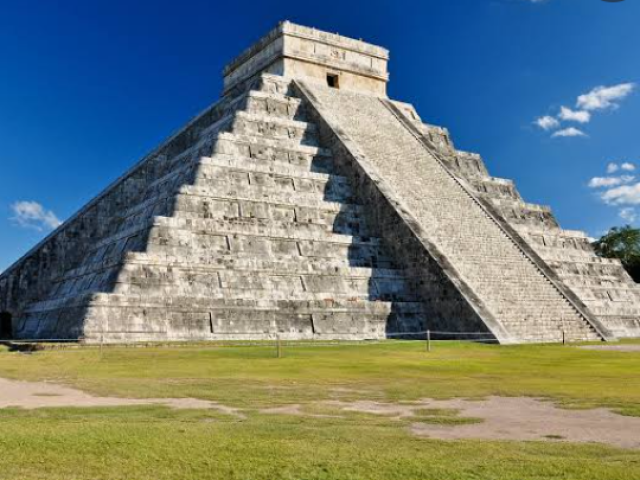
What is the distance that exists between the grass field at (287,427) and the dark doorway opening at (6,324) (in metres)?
12.8

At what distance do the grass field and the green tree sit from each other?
3445 centimetres

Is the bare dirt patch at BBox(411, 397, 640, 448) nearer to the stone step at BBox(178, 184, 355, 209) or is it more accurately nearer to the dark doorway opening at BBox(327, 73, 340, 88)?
the stone step at BBox(178, 184, 355, 209)

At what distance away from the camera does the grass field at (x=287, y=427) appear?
509 cm

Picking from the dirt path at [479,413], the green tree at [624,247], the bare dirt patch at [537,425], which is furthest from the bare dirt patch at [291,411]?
the green tree at [624,247]

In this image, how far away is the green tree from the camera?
148 feet

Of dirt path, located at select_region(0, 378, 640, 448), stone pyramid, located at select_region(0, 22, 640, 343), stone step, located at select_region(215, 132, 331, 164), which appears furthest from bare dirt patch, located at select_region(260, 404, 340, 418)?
stone step, located at select_region(215, 132, 331, 164)

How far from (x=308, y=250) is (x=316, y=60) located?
48.4 ft

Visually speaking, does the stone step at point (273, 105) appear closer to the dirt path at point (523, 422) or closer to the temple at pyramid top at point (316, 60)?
the temple at pyramid top at point (316, 60)

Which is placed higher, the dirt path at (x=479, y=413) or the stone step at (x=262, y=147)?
the stone step at (x=262, y=147)

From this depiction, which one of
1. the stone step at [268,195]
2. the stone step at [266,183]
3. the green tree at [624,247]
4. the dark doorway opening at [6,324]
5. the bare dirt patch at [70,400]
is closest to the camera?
the bare dirt patch at [70,400]

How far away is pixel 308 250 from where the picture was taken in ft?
75.3

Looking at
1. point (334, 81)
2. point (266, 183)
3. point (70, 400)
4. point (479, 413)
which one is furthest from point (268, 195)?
point (479, 413)

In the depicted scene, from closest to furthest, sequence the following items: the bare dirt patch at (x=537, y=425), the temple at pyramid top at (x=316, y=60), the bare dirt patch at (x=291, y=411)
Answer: the bare dirt patch at (x=537, y=425), the bare dirt patch at (x=291, y=411), the temple at pyramid top at (x=316, y=60)

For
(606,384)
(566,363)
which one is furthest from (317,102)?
(606,384)
